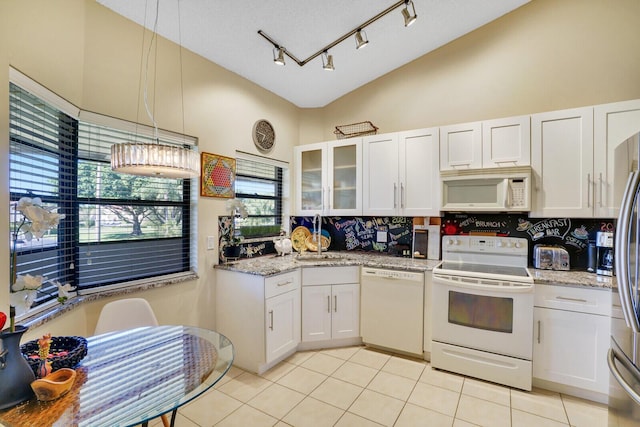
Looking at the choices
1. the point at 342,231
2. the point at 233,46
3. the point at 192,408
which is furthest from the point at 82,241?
the point at 342,231

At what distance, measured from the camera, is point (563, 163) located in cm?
237

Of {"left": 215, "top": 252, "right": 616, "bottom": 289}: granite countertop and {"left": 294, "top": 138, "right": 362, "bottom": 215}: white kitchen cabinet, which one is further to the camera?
{"left": 294, "top": 138, "right": 362, "bottom": 215}: white kitchen cabinet

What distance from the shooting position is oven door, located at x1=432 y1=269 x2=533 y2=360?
7.31 ft

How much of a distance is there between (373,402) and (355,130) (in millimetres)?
2688

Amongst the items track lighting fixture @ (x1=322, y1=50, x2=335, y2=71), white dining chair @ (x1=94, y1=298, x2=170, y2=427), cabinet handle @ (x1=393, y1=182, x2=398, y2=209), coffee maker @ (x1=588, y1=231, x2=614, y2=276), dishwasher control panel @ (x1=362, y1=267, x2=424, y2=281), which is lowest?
white dining chair @ (x1=94, y1=298, x2=170, y2=427)

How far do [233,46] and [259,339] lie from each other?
2546 millimetres

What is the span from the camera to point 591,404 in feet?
6.84

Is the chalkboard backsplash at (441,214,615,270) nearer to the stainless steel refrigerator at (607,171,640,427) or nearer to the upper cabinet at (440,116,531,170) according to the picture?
the upper cabinet at (440,116,531,170)

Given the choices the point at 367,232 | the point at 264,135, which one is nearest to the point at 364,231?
the point at 367,232

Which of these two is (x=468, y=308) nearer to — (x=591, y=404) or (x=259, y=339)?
(x=591, y=404)

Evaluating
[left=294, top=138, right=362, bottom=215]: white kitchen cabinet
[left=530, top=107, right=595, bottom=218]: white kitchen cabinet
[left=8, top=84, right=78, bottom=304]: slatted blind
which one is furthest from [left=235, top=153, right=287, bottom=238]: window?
[left=530, top=107, right=595, bottom=218]: white kitchen cabinet

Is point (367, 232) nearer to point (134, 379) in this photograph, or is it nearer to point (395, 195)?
point (395, 195)

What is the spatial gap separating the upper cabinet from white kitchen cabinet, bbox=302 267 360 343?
145 centimetres

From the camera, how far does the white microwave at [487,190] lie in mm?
2441
